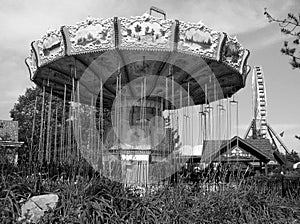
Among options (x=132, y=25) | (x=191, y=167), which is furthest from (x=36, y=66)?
(x=191, y=167)

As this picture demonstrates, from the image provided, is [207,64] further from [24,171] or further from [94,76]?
[24,171]

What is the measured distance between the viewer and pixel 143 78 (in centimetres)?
1117

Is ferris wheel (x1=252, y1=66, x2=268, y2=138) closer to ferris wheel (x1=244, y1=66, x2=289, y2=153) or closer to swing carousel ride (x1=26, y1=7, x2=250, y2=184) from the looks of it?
ferris wheel (x1=244, y1=66, x2=289, y2=153)

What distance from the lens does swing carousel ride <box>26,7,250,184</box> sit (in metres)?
8.98

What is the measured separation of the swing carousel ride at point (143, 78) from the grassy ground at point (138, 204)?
167 centimetres

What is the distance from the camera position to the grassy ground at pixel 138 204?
18.8 feet

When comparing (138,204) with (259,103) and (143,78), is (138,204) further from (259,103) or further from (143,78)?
(259,103)

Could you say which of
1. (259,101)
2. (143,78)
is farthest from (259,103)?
(143,78)

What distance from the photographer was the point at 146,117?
40.5ft

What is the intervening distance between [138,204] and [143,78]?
543 centimetres

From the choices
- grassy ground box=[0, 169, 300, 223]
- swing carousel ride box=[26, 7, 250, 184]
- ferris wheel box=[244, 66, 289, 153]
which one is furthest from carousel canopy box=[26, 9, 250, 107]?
ferris wheel box=[244, 66, 289, 153]

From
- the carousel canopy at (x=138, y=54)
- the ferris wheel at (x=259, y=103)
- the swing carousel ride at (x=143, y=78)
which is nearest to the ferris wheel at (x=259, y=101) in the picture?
the ferris wheel at (x=259, y=103)

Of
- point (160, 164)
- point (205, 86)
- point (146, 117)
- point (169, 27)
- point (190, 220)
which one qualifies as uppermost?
point (169, 27)

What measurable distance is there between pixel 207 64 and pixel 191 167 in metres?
2.64
